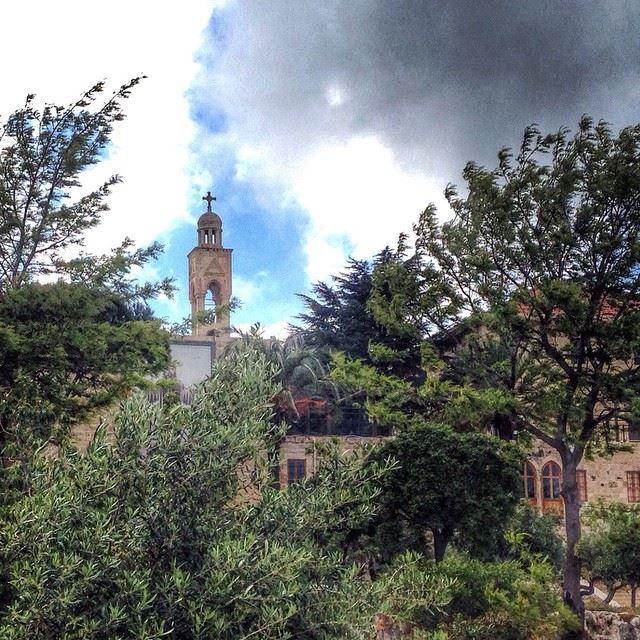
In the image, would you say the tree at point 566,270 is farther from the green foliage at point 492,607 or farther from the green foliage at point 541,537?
the green foliage at point 541,537

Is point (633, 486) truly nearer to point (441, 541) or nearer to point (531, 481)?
point (531, 481)

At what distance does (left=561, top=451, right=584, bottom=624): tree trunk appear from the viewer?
17812 mm

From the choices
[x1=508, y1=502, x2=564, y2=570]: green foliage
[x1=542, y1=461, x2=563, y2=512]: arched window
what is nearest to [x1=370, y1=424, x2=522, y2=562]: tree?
[x1=508, y1=502, x2=564, y2=570]: green foliage

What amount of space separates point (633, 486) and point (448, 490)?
808 inches

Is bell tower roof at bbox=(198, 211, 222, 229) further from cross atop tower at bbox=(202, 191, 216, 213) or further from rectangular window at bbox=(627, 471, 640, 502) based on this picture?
rectangular window at bbox=(627, 471, 640, 502)

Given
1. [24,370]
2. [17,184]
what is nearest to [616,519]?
[24,370]

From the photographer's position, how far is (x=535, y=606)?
15547mm

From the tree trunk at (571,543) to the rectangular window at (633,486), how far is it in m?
A: 16.9

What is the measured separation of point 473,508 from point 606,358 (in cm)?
469

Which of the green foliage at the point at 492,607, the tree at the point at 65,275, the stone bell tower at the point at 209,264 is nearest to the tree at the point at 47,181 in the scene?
the tree at the point at 65,275

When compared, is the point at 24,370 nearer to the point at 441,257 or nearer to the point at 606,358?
the point at 441,257

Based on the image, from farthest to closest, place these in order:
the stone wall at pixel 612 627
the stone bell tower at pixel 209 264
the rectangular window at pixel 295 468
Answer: the stone bell tower at pixel 209 264 → the rectangular window at pixel 295 468 → the stone wall at pixel 612 627

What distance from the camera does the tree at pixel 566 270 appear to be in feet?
60.5

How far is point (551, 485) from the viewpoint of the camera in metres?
34.3
